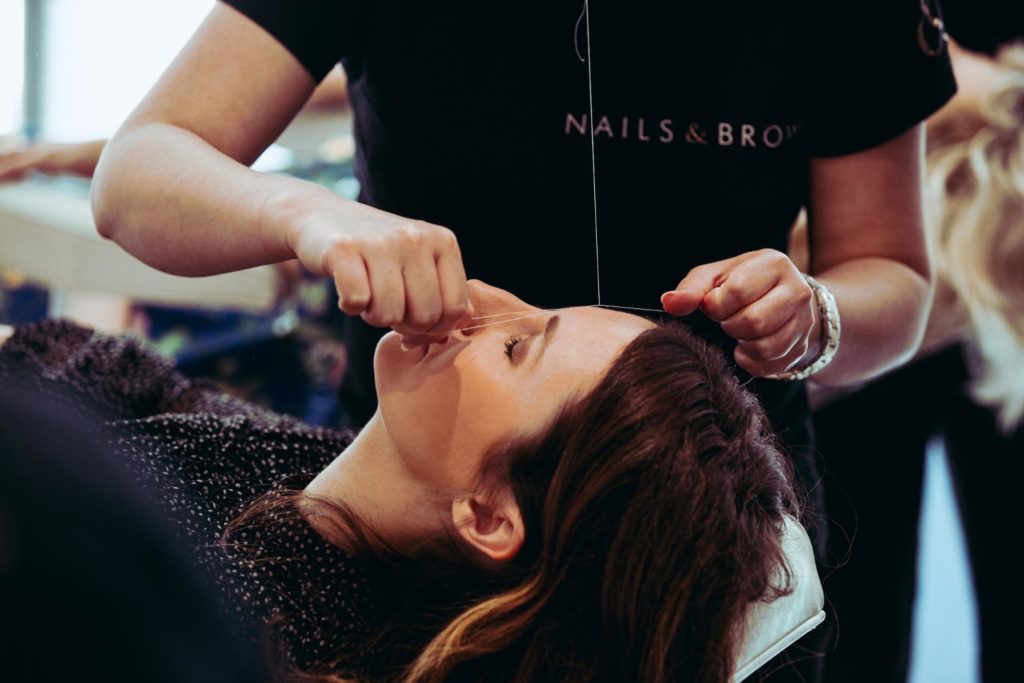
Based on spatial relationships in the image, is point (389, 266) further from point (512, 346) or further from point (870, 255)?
point (870, 255)

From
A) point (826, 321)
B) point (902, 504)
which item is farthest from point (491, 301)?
point (902, 504)

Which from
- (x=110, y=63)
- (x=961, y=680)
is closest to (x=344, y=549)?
(x=110, y=63)

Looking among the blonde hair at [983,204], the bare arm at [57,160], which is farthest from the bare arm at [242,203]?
the blonde hair at [983,204]

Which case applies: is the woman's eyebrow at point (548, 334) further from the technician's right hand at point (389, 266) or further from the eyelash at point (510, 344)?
the technician's right hand at point (389, 266)

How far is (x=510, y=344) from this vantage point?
0.81 metres

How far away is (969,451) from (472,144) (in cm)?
126

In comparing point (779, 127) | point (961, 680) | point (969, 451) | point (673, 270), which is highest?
point (779, 127)

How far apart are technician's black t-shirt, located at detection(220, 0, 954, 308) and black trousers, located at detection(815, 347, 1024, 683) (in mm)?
579

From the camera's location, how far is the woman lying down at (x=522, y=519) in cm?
75

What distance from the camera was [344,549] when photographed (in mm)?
857

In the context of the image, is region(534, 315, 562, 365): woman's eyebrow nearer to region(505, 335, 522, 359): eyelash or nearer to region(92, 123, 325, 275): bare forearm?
region(505, 335, 522, 359): eyelash

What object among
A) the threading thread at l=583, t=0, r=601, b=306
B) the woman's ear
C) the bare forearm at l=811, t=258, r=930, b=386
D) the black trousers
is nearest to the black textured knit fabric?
the woman's ear

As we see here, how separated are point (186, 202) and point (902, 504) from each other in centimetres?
118

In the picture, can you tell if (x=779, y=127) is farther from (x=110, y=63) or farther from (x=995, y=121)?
(x=110, y=63)
